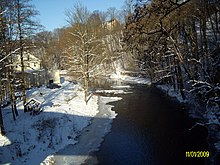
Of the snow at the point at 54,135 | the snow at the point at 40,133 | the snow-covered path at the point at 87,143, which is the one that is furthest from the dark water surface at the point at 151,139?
the snow at the point at 40,133

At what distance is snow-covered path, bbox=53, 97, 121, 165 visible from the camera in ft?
35.6

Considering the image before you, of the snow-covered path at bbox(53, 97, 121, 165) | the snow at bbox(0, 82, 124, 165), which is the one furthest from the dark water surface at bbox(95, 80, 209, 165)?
the snow at bbox(0, 82, 124, 165)

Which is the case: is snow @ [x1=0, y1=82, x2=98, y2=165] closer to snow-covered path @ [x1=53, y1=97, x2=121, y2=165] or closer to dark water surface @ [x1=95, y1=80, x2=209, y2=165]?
snow-covered path @ [x1=53, y1=97, x2=121, y2=165]

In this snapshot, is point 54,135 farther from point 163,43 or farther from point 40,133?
point 163,43

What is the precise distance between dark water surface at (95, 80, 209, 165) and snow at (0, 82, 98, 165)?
8.95 ft

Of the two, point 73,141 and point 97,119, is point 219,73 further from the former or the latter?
point 73,141

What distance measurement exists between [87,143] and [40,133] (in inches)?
116

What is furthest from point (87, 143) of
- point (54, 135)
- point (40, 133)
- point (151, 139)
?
point (151, 139)

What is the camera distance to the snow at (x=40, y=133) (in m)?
10.8

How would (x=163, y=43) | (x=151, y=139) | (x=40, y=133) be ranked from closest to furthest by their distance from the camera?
(x=163, y=43) < (x=151, y=139) < (x=40, y=133)

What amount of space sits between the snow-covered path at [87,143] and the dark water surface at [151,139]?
55 cm

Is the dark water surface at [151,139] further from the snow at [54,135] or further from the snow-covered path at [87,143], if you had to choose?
the snow at [54,135]

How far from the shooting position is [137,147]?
11602 mm

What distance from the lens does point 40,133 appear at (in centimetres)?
1303
